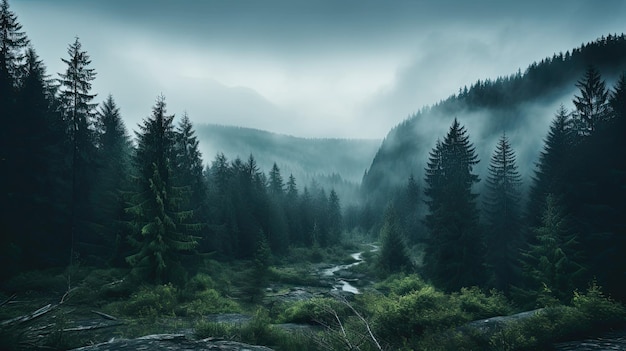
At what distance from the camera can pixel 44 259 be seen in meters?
24.1

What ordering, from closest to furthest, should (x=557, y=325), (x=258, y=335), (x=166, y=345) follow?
(x=166, y=345) < (x=557, y=325) < (x=258, y=335)

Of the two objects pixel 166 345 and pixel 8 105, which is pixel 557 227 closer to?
pixel 166 345

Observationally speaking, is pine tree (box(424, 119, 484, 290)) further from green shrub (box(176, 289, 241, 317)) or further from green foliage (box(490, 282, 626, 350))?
green shrub (box(176, 289, 241, 317))

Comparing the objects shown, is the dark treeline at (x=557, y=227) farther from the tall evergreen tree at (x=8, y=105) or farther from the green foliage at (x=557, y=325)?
the tall evergreen tree at (x=8, y=105)

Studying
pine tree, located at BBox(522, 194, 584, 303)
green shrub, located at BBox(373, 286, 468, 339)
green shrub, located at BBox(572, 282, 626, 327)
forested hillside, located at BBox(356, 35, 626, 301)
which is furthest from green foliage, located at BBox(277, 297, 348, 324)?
pine tree, located at BBox(522, 194, 584, 303)

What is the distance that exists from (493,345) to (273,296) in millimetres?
23020

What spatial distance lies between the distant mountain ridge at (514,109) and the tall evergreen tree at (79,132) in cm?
10635

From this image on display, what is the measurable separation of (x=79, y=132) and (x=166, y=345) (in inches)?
1042

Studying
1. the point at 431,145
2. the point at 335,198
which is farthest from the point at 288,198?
the point at 431,145

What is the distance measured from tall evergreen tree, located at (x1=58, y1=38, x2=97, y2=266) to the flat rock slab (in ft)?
77.4

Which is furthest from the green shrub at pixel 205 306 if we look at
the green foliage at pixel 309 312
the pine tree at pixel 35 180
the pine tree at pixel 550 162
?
the pine tree at pixel 550 162

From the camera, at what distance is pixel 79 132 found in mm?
26156

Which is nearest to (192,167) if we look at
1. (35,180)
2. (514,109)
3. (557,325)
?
(35,180)

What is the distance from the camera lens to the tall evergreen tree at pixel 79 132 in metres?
25.1
